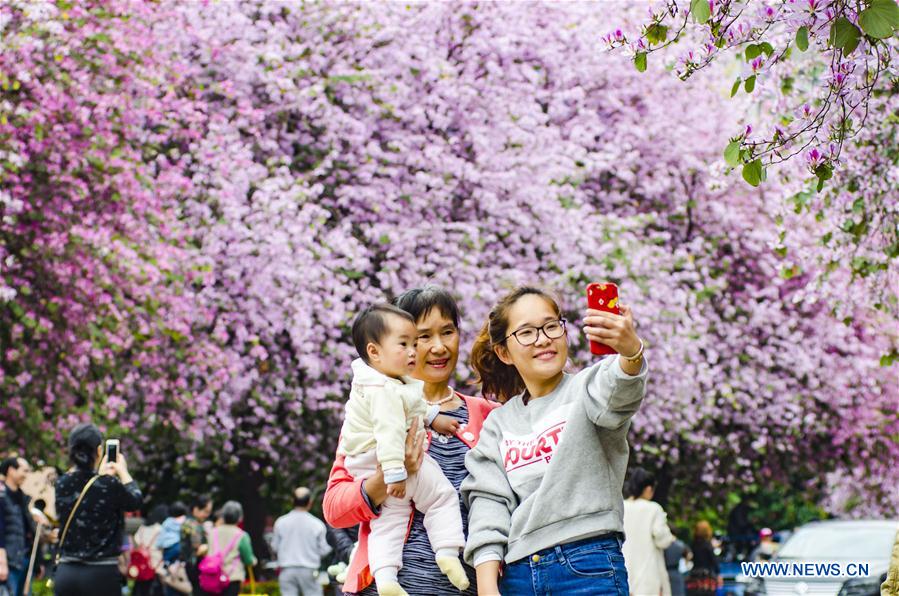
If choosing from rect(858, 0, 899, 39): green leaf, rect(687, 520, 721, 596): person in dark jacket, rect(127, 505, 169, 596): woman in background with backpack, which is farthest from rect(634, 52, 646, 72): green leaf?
rect(687, 520, 721, 596): person in dark jacket

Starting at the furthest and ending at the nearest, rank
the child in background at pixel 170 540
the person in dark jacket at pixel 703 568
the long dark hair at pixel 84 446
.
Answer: the person in dark jacket at pixel 703 568
the child in background at pixel 170 540
the long dark hair at pixel 84 446

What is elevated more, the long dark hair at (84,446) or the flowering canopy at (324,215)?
the flowering canopy at (324,215)

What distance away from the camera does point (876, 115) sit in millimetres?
9289

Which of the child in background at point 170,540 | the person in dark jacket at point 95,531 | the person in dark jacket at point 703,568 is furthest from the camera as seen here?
the person in dark jacket at point 703,568

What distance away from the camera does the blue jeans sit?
3.89 metres

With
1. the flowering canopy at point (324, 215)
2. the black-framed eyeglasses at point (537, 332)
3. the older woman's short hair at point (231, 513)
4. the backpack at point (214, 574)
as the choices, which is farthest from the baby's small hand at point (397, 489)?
the older woman's short hair at point (231, 513)

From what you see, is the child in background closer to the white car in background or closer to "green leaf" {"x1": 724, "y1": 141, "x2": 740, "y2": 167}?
the white car in background

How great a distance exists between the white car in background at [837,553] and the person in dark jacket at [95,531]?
729 centimetres

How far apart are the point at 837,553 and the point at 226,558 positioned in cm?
702

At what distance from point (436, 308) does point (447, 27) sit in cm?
1523

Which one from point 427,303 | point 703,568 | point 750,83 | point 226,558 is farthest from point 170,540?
point 750,83

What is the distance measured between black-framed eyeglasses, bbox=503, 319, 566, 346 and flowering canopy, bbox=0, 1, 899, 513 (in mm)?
7103

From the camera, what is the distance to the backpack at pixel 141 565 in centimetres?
1560

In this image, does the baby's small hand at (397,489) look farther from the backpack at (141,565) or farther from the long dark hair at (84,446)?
the backpack at (141,565)
